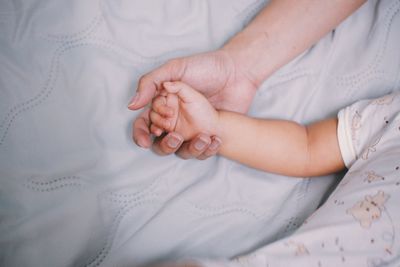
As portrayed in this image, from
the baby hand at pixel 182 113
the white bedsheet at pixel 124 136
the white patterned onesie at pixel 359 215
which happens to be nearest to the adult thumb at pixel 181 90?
the baby hand at pixel 182 113

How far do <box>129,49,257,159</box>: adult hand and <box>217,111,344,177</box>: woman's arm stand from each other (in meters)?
0.05

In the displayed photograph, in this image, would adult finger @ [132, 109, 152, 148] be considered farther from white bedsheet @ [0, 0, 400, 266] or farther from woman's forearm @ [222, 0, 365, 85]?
woman's forearm @ [222, 0, 365, 85]

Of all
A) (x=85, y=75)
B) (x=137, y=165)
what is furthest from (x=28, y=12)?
(x=137, y=165)

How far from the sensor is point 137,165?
25.9 inches

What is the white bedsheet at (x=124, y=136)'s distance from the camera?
589 millimetres

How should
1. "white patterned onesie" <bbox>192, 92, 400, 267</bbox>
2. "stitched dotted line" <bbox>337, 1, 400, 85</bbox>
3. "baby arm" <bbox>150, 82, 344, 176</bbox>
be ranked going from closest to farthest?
1. "white patterned onesie" <bbox>192, 92, 400, 267</bbox>
2. "baby arm" <bbox>150, 82, 344, 176</bbox>
3. "stitched dotted line" <bbox>337, 1, 400, 85</bbox>

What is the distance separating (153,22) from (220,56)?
0.14 m

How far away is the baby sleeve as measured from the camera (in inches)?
26.8

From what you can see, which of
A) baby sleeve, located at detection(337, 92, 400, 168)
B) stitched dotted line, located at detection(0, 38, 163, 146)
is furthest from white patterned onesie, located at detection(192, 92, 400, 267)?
stitched dotted line, located at detection(0, 38, 163, 146)

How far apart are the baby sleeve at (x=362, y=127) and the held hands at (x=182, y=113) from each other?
0.73 ft

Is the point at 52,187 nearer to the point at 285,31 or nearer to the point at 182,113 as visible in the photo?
the point at 182,113

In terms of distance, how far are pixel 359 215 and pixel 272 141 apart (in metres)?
0.18

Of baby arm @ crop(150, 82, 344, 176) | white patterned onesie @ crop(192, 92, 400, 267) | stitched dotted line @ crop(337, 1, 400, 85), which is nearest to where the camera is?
white patterned onesie @ crop(192, 92, 400, 267)

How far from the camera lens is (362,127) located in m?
0.69
